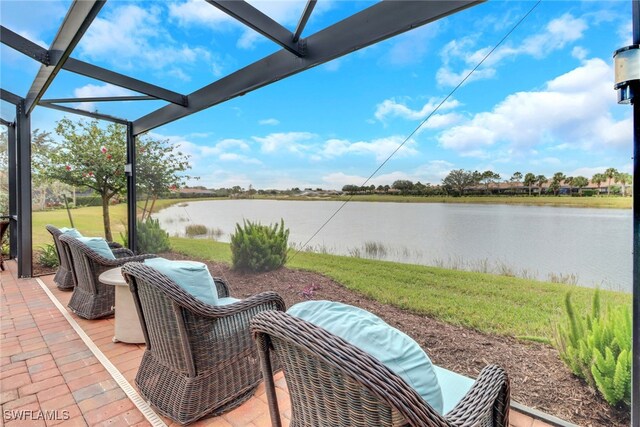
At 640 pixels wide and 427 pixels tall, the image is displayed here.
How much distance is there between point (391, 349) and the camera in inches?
33.5

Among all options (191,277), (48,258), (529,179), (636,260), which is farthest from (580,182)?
(48,258)

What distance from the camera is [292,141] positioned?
12.1ft

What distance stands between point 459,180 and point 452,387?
60.4 inches

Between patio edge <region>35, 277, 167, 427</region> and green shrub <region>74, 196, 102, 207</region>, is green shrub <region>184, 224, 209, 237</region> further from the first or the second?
green shrub <region>74, 196, 102, 207</region>

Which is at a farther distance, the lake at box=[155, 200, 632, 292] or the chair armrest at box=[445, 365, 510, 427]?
the lake at box=[155, 200, 632, 292]

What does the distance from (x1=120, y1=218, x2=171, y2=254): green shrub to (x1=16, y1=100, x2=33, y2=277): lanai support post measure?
1.54 metres

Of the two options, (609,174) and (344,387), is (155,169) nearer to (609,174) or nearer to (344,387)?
(344,387)

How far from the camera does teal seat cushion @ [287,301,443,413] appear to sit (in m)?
0.83

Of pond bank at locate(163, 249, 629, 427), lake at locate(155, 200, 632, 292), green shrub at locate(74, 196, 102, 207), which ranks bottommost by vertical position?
pond bank at locate(163, 249, 629, 427)

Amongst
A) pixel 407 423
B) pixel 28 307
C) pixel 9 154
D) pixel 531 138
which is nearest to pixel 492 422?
pixel 407 423

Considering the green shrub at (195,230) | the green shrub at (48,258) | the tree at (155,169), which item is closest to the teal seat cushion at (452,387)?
the green shrub at (195,230)

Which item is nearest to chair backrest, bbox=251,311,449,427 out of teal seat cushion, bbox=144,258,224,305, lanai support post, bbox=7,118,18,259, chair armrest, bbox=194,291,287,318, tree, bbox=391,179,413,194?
chair armrest, bbox=194,291,287,318

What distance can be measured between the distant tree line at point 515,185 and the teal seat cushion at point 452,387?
53.6 inches

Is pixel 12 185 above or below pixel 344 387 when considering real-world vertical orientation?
above
